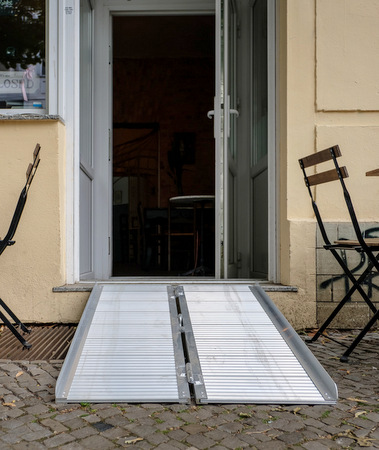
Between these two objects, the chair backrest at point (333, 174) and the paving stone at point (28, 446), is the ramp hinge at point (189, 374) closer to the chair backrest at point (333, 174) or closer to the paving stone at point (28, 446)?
the paving stone at point (28, 446)

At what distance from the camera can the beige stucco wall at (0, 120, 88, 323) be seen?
4.07 m

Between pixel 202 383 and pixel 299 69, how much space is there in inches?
103

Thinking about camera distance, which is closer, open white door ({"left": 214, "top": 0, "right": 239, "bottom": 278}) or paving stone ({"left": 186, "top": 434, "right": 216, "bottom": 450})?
paving stone ({"left": 186, "top": 434, "right": 216, "bottom": 450})

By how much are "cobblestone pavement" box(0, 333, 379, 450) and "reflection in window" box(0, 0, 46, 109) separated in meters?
2.42

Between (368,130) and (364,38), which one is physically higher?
(364,38)

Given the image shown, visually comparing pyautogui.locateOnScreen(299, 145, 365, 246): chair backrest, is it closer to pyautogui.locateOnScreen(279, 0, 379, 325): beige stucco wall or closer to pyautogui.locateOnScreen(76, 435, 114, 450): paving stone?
pyautogui.locateOnScreen(279, 0, 379, 325): beige stucco wall

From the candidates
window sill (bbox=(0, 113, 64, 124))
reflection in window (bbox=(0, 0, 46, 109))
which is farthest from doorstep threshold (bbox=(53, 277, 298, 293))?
reflection in window (bbox=(0, 0, 46, 109))

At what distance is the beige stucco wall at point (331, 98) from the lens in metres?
4.14

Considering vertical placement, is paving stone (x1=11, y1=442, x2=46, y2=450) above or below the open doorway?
below

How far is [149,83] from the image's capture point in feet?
37.8

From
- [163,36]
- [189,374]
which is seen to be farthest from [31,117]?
[163,36]

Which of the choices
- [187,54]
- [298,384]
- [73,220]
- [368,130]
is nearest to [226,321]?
[298,384]

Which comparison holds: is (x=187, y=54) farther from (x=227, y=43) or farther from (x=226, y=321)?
(x=226, y=321)

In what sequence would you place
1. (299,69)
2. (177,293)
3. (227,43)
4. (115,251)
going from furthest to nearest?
(115,251) < (227,43) < (299,69) < (177,293)
